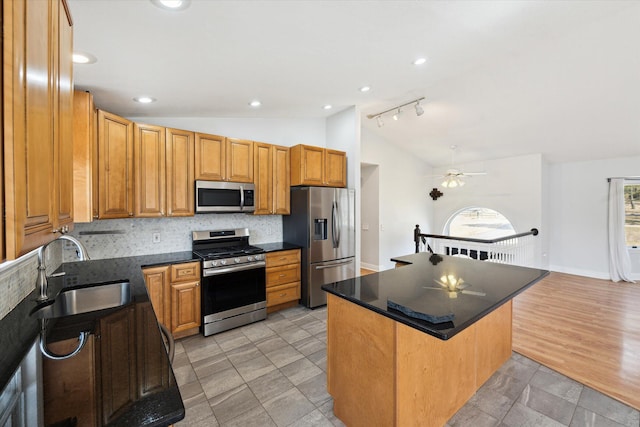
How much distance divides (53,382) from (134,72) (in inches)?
85.1

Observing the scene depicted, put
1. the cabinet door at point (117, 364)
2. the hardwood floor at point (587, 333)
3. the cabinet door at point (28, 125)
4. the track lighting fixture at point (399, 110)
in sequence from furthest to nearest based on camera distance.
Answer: the track lighting fixture at point (399, 110) < the hardwood floor at point (587, 333) < the cabinet door at point (117, 364) < the cabinet door at point (28, 125)

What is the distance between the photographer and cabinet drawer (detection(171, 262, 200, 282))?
9.45 feet

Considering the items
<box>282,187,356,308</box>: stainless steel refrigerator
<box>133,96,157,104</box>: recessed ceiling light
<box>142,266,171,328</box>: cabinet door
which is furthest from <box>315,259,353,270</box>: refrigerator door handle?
<box>133,96,157,104</box>: recessed ceiling light

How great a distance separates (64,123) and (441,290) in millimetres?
2133

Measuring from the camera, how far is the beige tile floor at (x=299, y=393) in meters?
1.90

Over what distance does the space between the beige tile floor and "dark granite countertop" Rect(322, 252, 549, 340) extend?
→ 0.92 meters

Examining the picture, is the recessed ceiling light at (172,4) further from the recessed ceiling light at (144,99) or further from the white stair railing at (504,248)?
the white stair railing at (504,248)

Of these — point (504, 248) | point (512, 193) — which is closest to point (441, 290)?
point (504, 248)

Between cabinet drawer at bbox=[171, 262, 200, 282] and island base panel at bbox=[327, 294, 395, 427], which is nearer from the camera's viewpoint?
island base panel at bbox=[327, 294, 395, 427]

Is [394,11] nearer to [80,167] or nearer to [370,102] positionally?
[370,102]

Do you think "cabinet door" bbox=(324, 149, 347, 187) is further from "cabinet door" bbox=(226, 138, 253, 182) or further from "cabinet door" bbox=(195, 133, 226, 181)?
"cabinet door" bbox=(195, 133, 226, 181)

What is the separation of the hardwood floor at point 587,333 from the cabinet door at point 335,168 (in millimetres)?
2840

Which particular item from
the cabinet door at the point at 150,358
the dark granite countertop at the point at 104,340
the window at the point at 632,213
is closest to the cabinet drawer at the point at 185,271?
the dark granite countertop at the point at 104,340

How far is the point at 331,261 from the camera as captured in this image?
3896 mm
